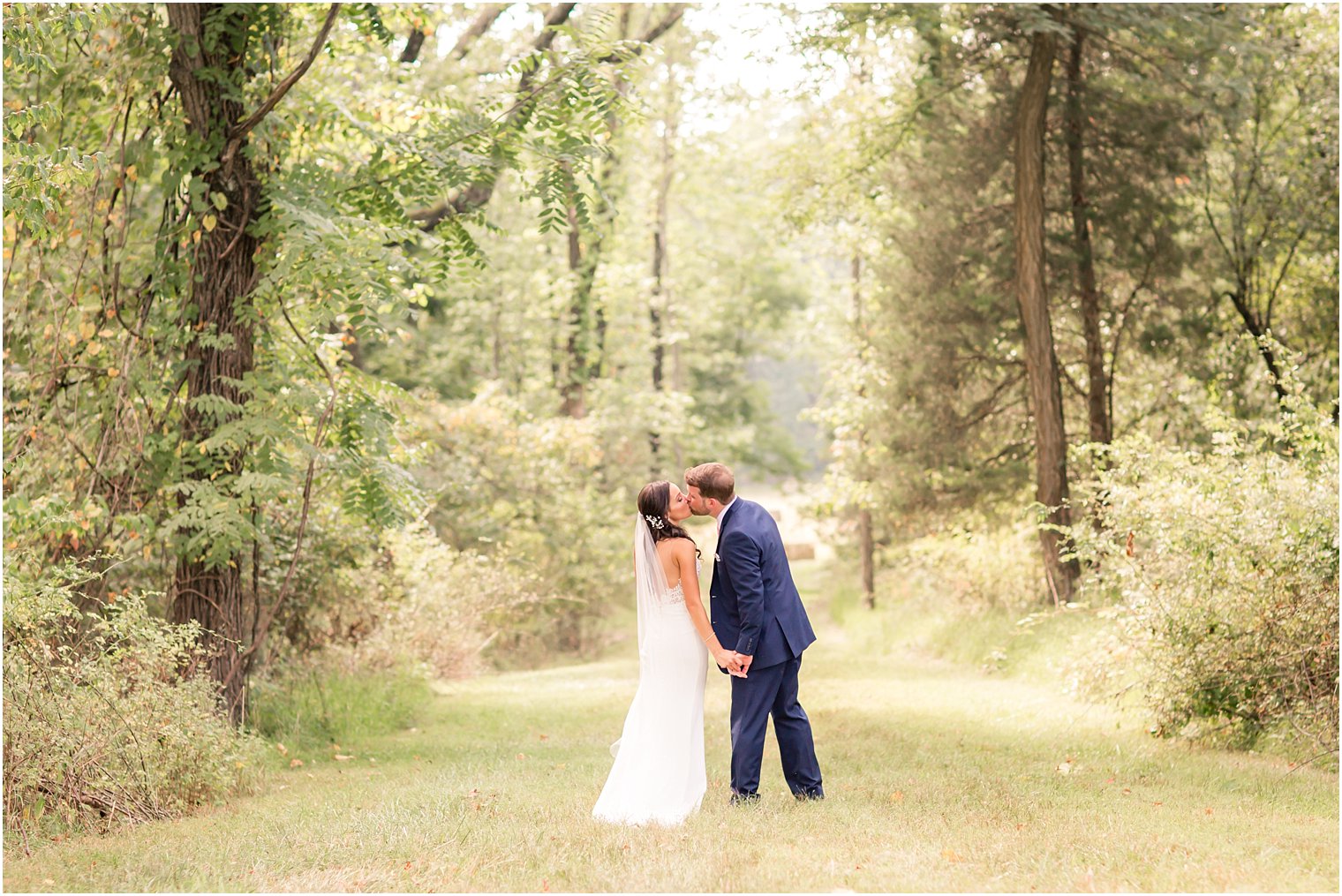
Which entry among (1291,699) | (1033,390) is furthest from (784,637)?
(1033,390)

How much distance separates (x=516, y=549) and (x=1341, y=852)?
54.4 ft

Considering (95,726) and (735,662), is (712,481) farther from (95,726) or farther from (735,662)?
(95,726)

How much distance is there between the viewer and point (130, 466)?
9.12 m

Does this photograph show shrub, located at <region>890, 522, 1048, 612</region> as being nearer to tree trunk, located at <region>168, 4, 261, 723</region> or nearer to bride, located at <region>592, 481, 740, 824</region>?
bride, located at <region>592, 481, 740, 824</region>

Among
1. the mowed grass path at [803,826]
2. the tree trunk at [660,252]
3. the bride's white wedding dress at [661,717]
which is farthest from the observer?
the tree trunk at [660,252]

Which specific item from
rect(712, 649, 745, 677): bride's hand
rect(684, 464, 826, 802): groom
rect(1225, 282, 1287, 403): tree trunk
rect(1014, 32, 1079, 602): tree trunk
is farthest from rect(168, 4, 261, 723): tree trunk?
rect(1225, 282, 1287, 403): tree trunk

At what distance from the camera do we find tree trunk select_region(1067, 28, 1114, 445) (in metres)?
16.3

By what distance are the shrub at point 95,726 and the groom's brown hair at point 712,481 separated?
135 inches

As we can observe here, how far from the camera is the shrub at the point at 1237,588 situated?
866cm

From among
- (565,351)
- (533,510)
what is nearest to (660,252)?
(565,351)

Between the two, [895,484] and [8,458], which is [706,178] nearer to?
[895,484]

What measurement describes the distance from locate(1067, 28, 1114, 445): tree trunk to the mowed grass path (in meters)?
6.77

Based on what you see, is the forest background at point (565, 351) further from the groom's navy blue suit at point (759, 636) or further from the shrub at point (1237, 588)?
the groom's navy blue suit at point (759, 636)

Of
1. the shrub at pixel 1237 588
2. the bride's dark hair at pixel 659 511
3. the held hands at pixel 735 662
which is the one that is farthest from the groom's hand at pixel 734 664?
the shrub at pixel 1237 588
